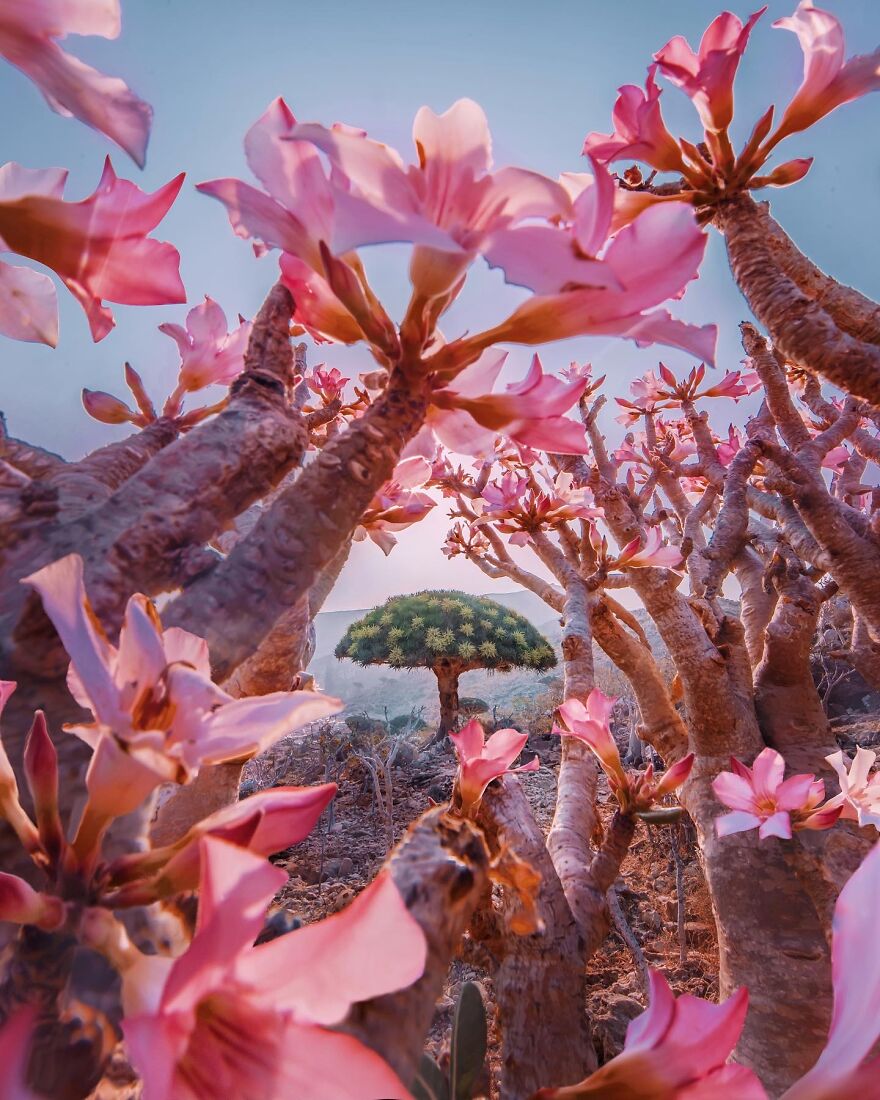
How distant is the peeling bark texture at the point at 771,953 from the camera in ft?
4.18

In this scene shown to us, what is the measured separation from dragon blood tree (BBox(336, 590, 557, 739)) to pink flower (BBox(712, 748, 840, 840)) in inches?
262

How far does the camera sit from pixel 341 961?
0.21 metres

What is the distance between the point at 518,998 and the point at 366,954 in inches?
35.4

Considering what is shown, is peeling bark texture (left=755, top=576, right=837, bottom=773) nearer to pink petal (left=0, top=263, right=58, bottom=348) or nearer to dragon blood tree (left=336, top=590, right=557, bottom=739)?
pink petal (left=0, top=263, right=58, bottom=348)

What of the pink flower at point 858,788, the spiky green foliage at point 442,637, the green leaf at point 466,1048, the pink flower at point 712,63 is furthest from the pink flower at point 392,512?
the spiky green foliage at point 442,637

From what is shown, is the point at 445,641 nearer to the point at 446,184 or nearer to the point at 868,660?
the point at 868,660

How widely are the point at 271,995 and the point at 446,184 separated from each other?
0.45 metres

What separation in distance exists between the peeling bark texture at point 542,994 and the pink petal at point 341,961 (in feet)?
2.21

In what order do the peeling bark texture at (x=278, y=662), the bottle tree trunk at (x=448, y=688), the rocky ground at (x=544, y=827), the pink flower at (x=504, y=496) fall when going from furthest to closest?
the bottle tree trunk at (x=448, y=688) < the pink flower at (x=504, y=496) < the rocky ground at (x=544, y=827) < the peeling bark texture at (x=278, y=662)

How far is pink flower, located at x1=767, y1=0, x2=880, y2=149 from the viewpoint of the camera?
0.81 meters

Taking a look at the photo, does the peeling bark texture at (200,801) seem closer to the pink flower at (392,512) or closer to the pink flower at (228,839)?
the pink flower at (392,512)

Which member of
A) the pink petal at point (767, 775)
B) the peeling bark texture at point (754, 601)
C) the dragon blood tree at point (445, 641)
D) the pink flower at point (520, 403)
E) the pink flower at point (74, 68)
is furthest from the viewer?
the dragon blood tree at point (445, 641)

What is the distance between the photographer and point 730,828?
4.11 feet

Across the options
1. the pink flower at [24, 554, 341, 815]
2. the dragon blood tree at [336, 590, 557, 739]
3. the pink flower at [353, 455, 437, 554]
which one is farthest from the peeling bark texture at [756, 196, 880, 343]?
the dragon blood tree at [336, 590, 557, 739]
